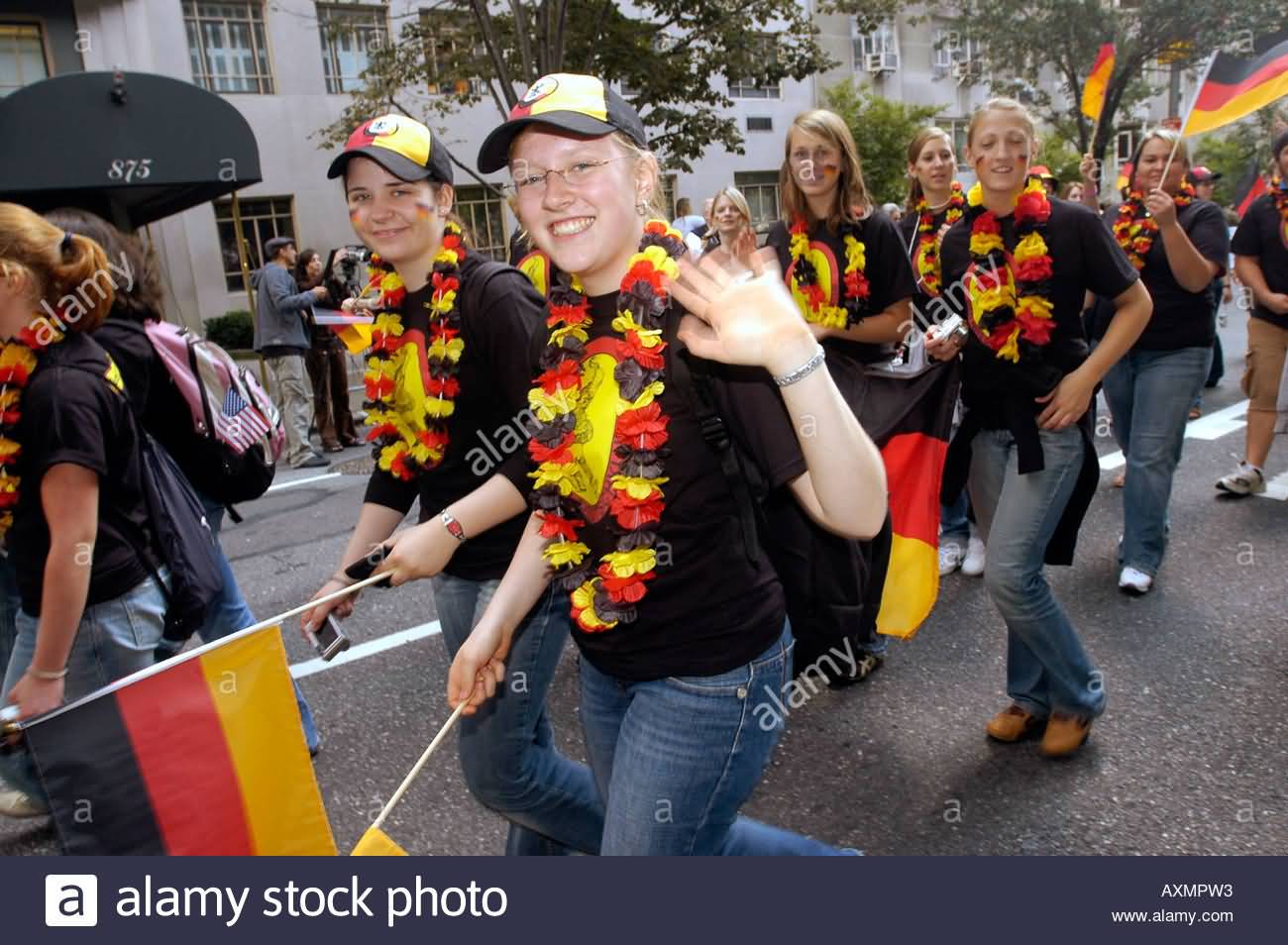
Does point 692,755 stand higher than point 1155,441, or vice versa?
point 692,755

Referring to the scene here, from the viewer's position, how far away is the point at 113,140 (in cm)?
977

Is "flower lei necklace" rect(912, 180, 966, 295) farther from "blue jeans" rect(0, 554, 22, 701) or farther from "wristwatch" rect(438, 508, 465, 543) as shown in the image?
"blue jeans" rect(0, 554, 22, 701)

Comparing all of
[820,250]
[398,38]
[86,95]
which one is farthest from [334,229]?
[820,250]

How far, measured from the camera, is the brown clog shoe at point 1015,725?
11.8 feet

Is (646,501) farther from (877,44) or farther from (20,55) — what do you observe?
(877,44)

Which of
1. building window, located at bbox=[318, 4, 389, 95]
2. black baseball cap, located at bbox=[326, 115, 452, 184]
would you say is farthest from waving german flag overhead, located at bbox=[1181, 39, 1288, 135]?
building window, located at bbox=[318, 4, 389, 95]

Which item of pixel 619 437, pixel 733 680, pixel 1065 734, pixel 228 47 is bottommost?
pixel 1065 734

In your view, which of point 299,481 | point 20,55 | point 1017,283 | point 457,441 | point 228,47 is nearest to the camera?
point 457,441

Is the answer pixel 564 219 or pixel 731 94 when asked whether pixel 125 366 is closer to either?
pixel 564 219

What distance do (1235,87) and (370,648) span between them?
4892mm

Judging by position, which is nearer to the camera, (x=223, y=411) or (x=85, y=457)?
(x=85, y=457)

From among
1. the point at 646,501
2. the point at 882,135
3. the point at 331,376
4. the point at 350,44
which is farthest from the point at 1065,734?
the point at 882,135

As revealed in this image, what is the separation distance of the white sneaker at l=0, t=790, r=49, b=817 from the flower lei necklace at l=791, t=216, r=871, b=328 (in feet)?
10.8

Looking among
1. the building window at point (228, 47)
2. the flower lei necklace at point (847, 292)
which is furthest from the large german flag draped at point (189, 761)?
the building window at point (228, 47)
